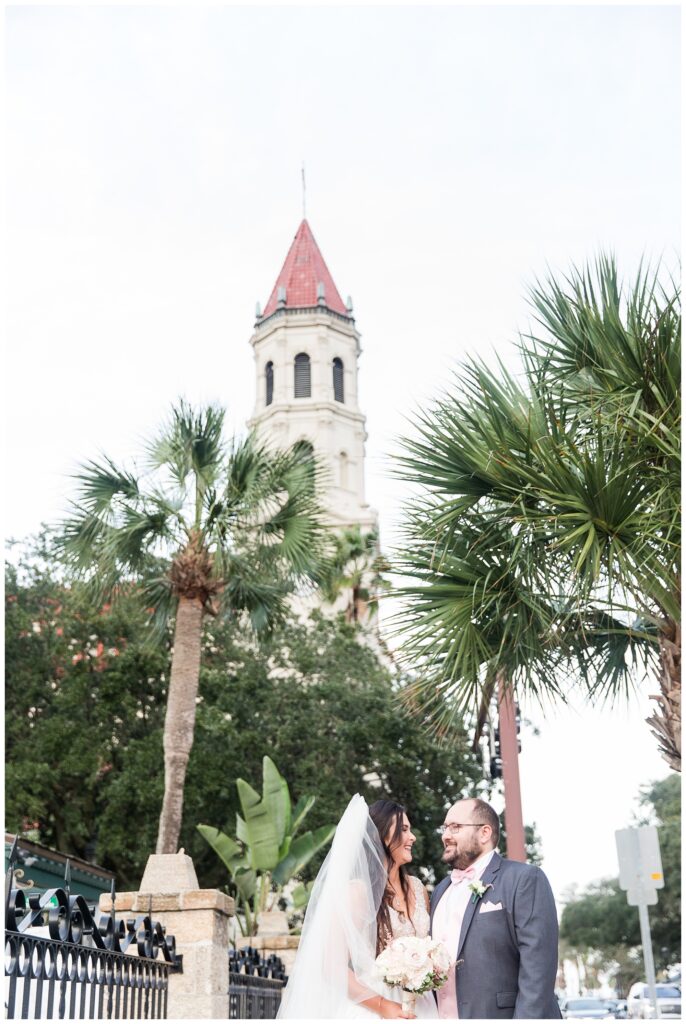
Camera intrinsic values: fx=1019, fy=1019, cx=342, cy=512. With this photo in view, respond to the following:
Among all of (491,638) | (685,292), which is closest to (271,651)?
(491,638)

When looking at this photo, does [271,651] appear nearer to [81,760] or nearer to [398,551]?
[81,760]

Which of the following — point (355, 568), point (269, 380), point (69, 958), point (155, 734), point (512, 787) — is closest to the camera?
point (69, 958)

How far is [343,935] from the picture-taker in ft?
16.4

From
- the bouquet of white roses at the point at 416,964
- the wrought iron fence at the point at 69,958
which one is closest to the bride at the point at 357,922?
the bouquet of white roses at the point at 416,964

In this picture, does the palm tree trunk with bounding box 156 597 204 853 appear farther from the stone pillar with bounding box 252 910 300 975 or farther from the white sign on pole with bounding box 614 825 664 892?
the white sign on pole with bounding box 614 825 664 892

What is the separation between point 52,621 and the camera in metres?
25.2

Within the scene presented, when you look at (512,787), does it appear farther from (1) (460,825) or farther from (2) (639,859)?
(1) (460,825)

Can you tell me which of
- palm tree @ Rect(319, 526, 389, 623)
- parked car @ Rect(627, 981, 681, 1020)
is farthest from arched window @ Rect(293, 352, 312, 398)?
parked car @ Rect(627, 981, 681, 1020)

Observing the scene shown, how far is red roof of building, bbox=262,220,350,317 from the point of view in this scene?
169 feet

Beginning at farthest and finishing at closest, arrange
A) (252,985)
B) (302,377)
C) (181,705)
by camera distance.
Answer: (302,377), (181,705), (252,985)

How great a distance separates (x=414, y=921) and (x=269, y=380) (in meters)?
46.9

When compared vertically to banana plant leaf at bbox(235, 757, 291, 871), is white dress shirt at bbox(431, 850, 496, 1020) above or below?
below

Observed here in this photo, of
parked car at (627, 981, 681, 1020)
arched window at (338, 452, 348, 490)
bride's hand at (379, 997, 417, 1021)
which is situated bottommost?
parked car at (627, 981, 681, 1020)

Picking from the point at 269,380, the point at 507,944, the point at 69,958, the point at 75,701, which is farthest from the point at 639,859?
the point at 269,380
